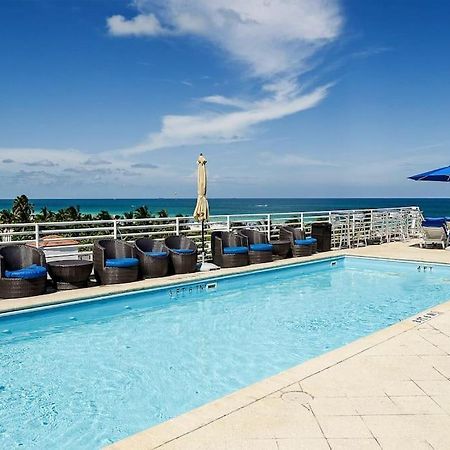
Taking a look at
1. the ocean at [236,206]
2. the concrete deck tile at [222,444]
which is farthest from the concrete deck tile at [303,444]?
the ocean at [236,206]

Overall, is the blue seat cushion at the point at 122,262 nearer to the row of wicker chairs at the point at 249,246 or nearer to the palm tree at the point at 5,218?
the row of wicker chairs at the point at 249,246

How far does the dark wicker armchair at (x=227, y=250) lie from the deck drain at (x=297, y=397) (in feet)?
18.3

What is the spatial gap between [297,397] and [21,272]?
4.54m

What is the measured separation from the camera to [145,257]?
7.32 m

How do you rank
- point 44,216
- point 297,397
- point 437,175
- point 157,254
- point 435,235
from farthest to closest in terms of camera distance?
point 44,216
point 435,235
point 437,175
point 157,254
point 297,397

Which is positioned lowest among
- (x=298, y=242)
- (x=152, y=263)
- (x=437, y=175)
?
(x=152, y=263)

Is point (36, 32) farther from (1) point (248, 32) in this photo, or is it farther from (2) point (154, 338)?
(2) point (154, 338)

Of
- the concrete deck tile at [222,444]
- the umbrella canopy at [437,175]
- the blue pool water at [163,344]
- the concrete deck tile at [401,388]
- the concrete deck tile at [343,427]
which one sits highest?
the umbrella canopy at [437,175]

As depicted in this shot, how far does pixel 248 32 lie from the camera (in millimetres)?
10930

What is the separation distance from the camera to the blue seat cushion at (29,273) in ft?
19.5

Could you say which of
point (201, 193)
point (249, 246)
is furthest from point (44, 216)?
point (249, 246)

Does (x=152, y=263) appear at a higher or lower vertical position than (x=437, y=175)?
lower

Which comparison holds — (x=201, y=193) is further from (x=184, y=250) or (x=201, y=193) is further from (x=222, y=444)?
(x=222, y=444)

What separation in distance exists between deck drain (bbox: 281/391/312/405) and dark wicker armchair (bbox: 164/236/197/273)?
5012 millimetres
